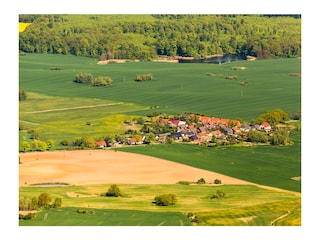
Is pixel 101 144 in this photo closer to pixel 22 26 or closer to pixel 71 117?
pixel 71 117

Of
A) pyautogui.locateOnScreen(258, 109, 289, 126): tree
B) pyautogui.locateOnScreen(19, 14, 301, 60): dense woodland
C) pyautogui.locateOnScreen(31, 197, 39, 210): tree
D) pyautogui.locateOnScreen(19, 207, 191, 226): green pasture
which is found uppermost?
pyautogui.locateOnScreen(19, 14, 301, 60): dense woodland

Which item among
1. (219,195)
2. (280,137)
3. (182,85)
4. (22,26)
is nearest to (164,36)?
(182,85)

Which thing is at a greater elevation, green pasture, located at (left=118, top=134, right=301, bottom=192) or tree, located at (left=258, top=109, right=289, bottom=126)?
tree, located at (left=258, top=109, right=289, bottom=126)

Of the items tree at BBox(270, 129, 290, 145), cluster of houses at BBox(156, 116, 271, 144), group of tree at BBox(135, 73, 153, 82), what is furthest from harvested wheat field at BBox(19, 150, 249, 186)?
group of tree at BBox(135, 73, 153, 82)

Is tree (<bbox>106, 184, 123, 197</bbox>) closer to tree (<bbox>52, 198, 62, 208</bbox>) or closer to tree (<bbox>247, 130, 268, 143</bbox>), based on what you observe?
tree (<bbox>52, 198, 62, 208</bbox>)

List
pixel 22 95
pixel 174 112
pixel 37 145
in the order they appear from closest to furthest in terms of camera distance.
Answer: pixel 37 145 → pixel 22 95 → pixel 174 112

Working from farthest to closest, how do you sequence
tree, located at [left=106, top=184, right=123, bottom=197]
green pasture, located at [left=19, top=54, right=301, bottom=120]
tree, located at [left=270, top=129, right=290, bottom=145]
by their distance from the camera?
green pasture, located at [left=19, top=54, right=301, bottom=120]
tree, located at [left=270, top=129, right=290, bottom=145]
tree, located at [left=106, top=184, right=123, bottom=197]

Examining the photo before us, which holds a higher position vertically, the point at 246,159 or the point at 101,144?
the point at 101,144
